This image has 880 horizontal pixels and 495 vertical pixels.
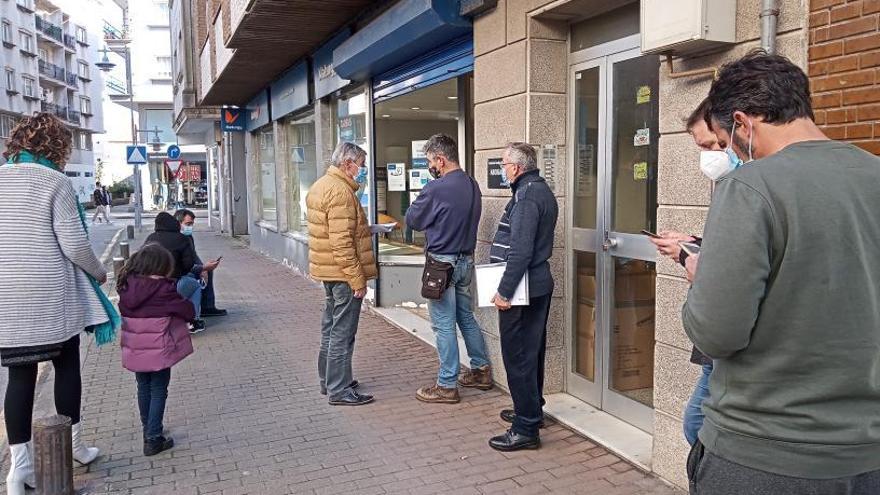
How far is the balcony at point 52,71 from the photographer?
6519 cm

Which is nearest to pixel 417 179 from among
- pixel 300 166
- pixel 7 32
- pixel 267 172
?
pixel 300 166

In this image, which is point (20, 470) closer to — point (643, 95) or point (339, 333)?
point (339, 333)

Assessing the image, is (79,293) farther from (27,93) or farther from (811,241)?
(27,93)

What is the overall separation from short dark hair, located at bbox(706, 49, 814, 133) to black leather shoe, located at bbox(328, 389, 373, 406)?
406 centimetres

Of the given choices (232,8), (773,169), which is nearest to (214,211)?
(232,8)

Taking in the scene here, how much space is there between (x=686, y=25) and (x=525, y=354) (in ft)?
6.58

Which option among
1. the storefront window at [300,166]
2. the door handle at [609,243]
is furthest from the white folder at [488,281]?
the storefront window at [300,166]

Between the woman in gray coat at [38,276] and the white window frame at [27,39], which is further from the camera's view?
the white window frame at [27,39]

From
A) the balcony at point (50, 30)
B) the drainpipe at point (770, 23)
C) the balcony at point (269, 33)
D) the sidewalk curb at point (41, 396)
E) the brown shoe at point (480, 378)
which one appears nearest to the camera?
the drainpipe at point (770, 23)

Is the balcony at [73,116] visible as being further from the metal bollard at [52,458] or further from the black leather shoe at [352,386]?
the metal bollard at [52,458]

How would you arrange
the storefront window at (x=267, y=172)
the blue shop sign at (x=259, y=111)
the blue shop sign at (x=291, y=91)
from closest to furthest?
the blue shop sign at (x=291, y=91), the blue shop sign at (x=259, y=111), the storefront window at (x=267, y=172)

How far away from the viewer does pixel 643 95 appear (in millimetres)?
4355

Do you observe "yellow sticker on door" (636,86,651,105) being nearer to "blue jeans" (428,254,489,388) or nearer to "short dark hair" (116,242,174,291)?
"blue jeans" (428,254,489,388)

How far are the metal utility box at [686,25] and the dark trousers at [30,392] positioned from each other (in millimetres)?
3494
